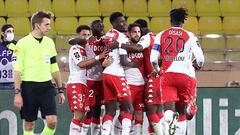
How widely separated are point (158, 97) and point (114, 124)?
93cm

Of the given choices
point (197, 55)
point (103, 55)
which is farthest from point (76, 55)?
point (197, 55)

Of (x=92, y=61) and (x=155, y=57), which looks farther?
(x=92, y=61)

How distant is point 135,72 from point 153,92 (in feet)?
1.48

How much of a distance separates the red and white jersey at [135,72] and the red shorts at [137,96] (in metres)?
0.07

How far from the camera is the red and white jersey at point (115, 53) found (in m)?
11.8

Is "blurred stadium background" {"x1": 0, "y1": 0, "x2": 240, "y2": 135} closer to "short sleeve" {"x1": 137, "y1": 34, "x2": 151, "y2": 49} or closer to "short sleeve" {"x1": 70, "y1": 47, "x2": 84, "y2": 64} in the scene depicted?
"short sleeve" {"x1": 70, "y1": 47, "x2": 84, "y2": 64}

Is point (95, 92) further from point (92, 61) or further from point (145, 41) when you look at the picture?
point (145, 41)

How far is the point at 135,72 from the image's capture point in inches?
480

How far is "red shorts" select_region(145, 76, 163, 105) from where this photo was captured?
1208 cm

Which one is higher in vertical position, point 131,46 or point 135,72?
point 131,46

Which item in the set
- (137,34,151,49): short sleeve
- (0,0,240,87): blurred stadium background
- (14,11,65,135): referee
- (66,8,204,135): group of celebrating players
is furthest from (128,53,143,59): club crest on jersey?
(0,0,240,87): blurred stadium background

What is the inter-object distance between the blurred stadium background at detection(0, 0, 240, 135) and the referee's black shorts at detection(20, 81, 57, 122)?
206 inches

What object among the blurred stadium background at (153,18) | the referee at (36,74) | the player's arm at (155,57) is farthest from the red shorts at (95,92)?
the blurred stadium background at (153,18)

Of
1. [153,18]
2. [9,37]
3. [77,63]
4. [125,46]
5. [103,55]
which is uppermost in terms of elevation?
[153,18]
